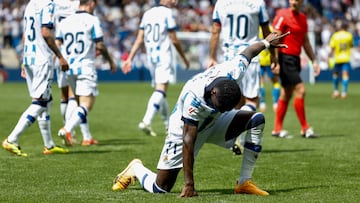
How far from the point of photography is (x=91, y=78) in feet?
42.9

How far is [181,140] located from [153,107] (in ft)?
22.3

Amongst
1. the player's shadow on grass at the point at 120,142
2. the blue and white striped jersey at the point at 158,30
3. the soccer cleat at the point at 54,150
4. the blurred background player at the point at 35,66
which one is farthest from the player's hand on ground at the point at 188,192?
the blue and white striped jersey at the point at 158,30

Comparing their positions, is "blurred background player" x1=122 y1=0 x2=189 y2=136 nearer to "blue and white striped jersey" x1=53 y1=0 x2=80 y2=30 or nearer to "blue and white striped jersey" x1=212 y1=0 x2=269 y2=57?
"blue and white striped jersey" x1=53 y1=0 x2=80 y2=30

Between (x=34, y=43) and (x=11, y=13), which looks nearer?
(x=34, y=43)

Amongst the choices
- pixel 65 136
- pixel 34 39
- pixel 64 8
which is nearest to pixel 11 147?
pixel 65 136

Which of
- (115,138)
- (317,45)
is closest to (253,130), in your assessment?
(115,138)

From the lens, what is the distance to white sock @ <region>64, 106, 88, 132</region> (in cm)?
1259

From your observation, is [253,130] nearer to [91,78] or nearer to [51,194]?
[51,194]

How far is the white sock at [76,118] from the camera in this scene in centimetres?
1259

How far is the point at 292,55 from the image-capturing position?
47.7ft

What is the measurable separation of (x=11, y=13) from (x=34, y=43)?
31.4 metres

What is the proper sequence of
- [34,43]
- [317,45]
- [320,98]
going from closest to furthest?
[34,43] < [320,98] < [317,45]

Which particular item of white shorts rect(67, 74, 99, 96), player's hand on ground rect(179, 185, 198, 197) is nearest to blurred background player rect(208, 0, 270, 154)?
white shorts rect(67, 74, 99, 96)

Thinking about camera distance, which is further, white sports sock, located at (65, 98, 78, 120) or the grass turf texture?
white sports sock, located at (65, 98, 78, 120)
